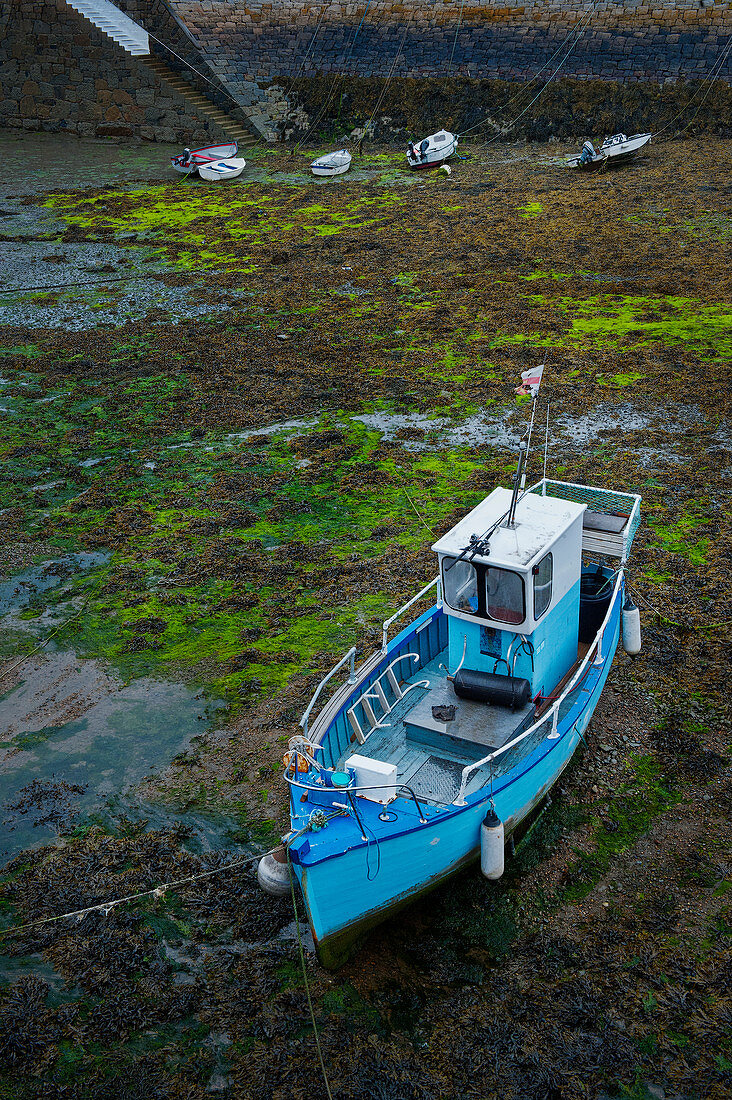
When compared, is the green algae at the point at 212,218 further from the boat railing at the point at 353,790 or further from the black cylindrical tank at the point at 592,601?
the boat railing at the point at 353,790

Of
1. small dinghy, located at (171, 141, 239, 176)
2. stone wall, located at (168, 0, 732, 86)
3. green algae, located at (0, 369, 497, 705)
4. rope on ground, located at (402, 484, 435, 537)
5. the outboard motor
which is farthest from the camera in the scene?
stone wall, located at (168, 0, 732, 86)

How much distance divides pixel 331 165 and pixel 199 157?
4278mm

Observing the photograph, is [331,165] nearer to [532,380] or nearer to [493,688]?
[532,380]

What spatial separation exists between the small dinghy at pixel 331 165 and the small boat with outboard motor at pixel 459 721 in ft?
72.6

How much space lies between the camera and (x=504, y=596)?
708 centimetres

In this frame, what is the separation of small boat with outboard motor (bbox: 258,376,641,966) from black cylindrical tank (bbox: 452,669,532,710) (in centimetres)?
2

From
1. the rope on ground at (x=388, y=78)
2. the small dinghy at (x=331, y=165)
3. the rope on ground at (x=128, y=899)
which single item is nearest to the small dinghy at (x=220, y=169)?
the small dinghy at (x=331, y=165)

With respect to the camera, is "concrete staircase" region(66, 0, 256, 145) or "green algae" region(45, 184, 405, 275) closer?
"green algae" region(45, 184, 405, 275)

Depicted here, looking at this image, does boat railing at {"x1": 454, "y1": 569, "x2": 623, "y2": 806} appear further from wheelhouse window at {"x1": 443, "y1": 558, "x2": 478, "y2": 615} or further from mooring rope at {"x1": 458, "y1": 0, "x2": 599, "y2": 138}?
mooring rope at {"x1": 458, "y1": 0, "x2": 599, "y2": 138}

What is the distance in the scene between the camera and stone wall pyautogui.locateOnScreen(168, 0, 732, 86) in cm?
2814

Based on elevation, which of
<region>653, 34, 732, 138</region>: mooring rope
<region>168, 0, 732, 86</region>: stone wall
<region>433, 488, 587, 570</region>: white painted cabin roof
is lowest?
<region>433, 488, 587, 570</region>: white painted cabin roof

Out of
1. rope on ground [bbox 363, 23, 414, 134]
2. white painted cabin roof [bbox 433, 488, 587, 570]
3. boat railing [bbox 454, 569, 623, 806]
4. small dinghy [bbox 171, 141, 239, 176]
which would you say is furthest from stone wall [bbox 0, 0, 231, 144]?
boat railing [bbox 454, 569, 623, 806]

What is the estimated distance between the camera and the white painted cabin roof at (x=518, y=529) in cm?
701

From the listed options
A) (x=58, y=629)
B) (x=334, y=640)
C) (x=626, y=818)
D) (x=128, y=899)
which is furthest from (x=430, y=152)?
(x=128, y=899)
